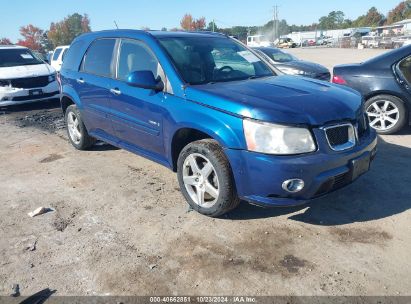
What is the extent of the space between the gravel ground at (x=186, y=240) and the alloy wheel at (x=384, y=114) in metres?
1.37

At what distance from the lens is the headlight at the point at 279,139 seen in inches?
123

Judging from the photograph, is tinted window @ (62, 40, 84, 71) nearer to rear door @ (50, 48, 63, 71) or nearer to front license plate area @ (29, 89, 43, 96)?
front license plate area @ (29, 89, 43, 96)

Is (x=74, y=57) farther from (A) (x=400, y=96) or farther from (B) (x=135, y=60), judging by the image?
(A) (x=400, y=96)

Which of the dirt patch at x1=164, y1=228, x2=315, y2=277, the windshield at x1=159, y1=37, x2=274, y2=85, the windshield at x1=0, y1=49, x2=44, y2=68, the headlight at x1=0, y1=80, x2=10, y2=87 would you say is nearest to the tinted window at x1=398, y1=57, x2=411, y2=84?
the windshield at x1=159, y1=37, x2=274, y2=85

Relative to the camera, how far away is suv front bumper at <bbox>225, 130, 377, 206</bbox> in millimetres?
3102

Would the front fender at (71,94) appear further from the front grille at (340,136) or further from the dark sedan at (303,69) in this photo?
the dark sedan at (303,69)

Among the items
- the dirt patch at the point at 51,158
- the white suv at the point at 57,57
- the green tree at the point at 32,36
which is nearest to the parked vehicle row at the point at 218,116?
the dirt patch at the point at 51,158

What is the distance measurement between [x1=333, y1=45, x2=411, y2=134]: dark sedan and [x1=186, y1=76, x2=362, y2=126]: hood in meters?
2.52

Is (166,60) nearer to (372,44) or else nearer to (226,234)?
(226,234)

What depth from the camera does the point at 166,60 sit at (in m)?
3.96

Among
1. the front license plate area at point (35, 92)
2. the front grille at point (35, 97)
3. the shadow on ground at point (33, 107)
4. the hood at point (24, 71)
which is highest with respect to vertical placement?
the hood at point (24, 71)

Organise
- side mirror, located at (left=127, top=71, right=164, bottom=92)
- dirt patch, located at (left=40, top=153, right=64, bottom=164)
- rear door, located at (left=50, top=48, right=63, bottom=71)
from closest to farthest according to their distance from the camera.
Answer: side mirror, located at (left=127, top=71, right=164, bottom=92), dirt patch, located at (left=40, top=153, right=64, bottom=164), rear door, located at (left=50, top=48, right=63, bottom=71)

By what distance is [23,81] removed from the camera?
9.64 m

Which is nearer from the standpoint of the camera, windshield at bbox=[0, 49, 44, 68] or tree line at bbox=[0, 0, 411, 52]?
windshield at bbox=[0, 49, 44, 68]
